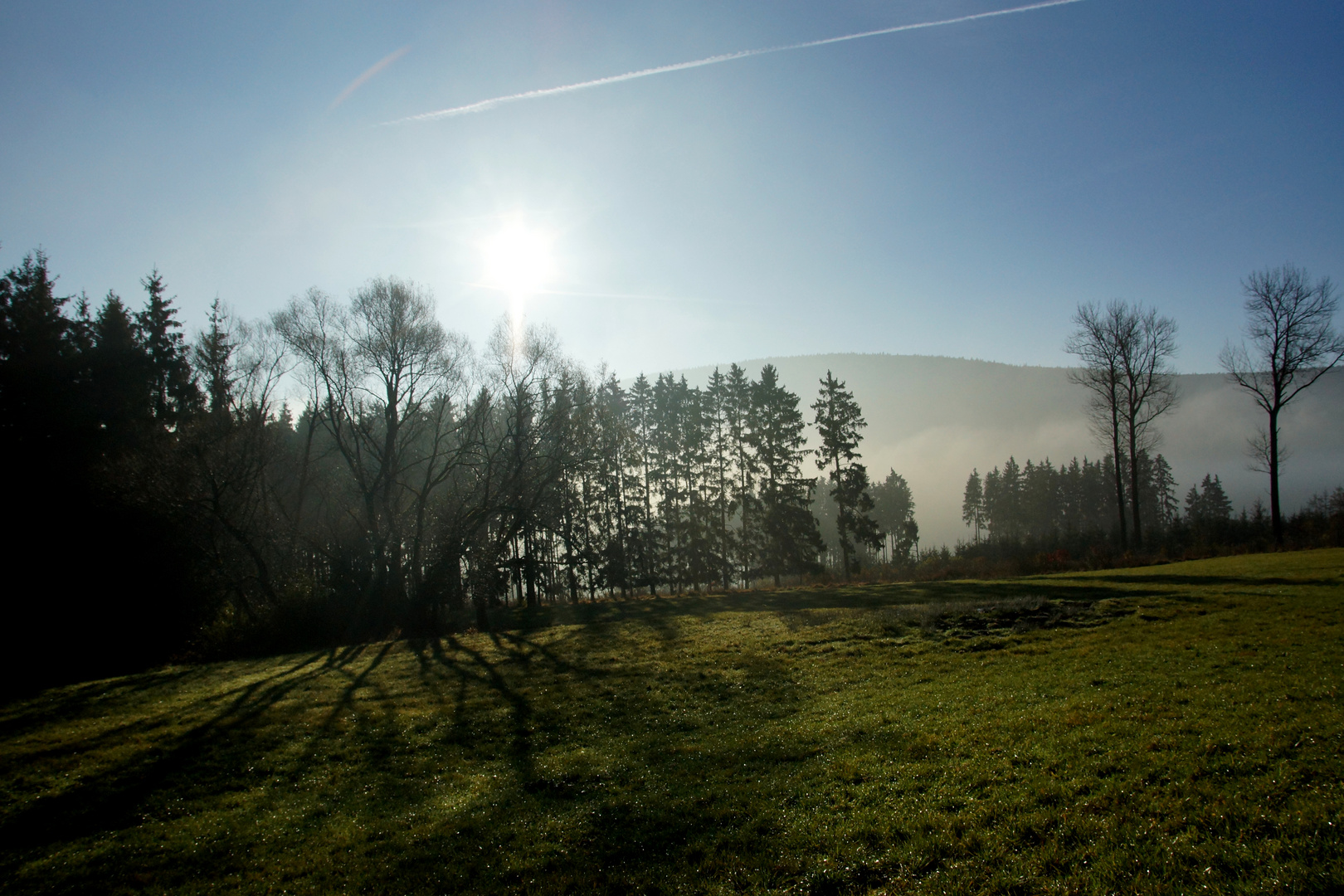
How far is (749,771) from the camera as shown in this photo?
9.70 meters

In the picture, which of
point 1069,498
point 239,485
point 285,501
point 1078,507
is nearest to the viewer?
point 239,485

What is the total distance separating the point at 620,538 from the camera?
162ft

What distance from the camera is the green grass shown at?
241 inches

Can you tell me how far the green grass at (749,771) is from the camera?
20.1 ft

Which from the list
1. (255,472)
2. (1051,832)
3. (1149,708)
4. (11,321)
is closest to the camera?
(1051,832)

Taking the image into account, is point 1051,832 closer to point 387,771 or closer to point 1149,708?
point 1149,708

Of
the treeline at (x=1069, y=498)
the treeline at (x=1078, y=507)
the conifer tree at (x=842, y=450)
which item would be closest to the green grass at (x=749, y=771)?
the conifer tree at (x=842, y=450)

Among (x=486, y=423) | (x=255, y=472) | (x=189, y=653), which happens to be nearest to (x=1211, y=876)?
(x=189, y=653)

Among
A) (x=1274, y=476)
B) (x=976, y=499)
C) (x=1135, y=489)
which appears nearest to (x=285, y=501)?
(x=1135, y=489)

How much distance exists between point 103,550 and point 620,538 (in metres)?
31.5

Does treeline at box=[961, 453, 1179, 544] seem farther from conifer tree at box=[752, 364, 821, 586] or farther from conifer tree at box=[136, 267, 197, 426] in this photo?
conifer tree at box=[136, 267, 197, 426]

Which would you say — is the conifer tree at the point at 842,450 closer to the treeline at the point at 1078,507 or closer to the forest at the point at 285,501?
the forest at the point at 285,501

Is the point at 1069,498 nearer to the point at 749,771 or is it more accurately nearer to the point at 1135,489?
the point at 1135,489

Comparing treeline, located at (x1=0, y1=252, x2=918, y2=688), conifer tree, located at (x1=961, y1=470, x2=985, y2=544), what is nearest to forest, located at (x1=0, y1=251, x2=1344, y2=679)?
treeline, located at (x1=0, y1=252, x2=918, y2=688)
